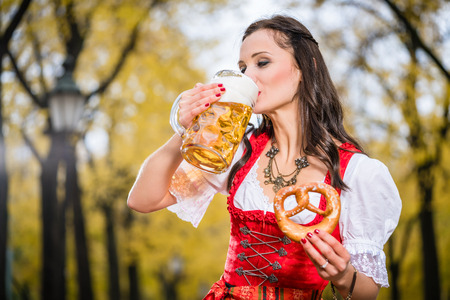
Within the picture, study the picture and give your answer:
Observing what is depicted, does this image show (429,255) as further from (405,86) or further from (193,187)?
(193,187)

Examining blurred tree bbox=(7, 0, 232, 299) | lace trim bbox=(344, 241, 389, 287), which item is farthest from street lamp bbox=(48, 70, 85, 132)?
lace trim bbox=(344, 241, 389, 287)

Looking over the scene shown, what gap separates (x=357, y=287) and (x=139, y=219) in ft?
41.7

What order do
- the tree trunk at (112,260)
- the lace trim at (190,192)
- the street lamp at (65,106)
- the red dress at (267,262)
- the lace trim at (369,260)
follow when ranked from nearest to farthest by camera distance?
the lace trim at (369,260)
the red dress at (267,262)
the lace trim at (190,192)
the street lamp at (65,106)
the tree trunk at (112,260)

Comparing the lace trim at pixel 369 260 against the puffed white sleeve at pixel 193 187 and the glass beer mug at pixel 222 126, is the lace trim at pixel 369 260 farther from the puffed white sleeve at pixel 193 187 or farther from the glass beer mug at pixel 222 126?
the puffed white sleeve at pixel 193 187

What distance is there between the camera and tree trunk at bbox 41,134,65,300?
720 cm

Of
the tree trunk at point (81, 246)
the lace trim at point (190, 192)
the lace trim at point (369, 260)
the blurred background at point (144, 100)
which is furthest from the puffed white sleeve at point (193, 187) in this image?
the tree trunk at point (81, 246)

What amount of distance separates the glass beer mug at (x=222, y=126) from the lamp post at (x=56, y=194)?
→ 4.85 metres

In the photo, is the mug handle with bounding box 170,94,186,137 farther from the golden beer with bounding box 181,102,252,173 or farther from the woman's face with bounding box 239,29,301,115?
the woman's face with bounding box 239,29,301,115

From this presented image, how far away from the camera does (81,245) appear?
987cm

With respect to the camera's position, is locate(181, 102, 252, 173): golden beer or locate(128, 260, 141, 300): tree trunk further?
Result: locate(128, 260, 141, 300): tree trunk

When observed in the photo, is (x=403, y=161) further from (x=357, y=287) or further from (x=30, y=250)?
(x=30, y=250)

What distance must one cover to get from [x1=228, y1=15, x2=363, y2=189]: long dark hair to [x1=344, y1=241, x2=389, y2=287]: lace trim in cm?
35

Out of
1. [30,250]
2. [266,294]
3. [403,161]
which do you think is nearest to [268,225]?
[266,294]

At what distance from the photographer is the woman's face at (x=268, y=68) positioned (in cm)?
173
